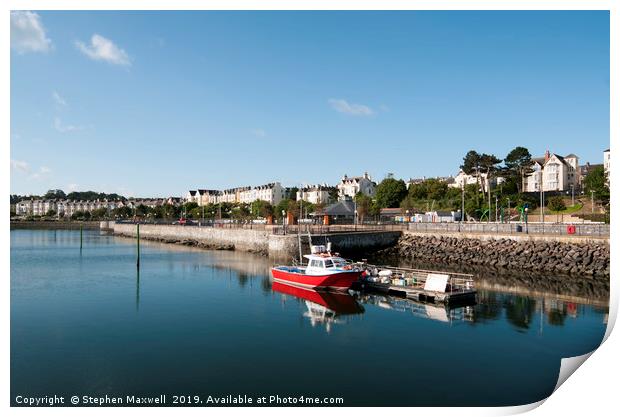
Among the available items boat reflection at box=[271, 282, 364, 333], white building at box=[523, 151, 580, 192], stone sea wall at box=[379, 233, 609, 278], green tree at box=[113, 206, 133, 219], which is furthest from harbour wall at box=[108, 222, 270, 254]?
green tree at box=[113, 206, 133, 219]

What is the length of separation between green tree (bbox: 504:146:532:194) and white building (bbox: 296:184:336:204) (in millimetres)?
59949

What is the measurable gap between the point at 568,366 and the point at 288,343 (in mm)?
9671

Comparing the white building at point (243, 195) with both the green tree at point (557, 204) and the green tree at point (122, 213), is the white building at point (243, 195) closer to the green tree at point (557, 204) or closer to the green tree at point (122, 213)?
the green tree at point (122, 213)

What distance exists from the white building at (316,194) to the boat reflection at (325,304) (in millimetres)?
97975

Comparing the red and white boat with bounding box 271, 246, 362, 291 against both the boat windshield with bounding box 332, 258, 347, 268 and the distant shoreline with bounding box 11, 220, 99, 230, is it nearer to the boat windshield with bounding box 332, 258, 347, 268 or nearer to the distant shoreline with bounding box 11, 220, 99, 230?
the boat windshield with bounding box 332, 258, 347, 268

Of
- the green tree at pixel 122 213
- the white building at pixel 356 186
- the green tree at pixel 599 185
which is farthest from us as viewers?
the green tree at pixel 122 213

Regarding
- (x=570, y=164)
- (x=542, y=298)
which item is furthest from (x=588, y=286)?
(x=570, y=164)

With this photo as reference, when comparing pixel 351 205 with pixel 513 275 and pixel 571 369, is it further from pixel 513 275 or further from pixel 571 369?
pixel 571 369

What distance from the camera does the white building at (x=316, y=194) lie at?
130 m

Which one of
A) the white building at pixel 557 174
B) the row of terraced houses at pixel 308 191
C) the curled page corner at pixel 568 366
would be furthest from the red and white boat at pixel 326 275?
the row of terraced houses at pixel 308 191

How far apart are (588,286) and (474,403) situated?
21144 millimetres

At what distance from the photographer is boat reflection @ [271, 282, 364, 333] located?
72.2 feet

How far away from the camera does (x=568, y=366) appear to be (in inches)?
589

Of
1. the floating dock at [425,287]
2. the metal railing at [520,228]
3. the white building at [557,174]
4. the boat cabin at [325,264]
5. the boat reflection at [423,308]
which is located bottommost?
the boat reflection at [423,308]
